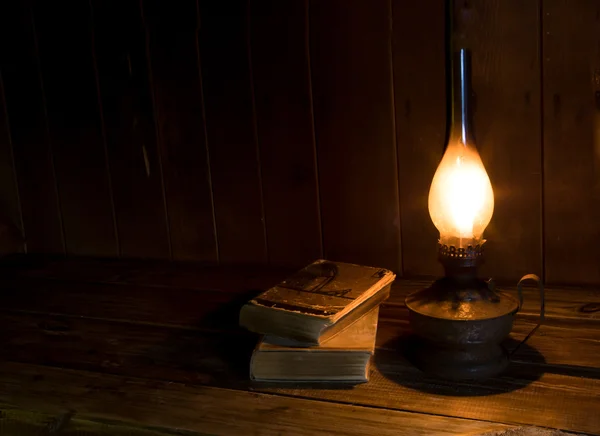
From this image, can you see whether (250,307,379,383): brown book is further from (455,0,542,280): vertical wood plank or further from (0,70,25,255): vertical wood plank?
(0,70,25,255): vertical wood plank

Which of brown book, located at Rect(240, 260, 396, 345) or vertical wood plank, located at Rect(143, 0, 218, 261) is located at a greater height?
vertical wood plank, located at Rect(143, 0, 218, 261)

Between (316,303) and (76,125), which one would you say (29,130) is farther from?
(316,303)

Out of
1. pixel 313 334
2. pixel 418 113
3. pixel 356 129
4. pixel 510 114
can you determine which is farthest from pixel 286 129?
pixel 313 334

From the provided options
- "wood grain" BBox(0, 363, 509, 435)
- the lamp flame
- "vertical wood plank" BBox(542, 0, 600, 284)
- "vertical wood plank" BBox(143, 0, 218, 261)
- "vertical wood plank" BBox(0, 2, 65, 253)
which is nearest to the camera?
"wood grain" BBox(0, 363, 509, 435)

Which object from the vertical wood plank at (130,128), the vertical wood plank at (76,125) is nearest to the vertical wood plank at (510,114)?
the vertical wood plank at (130,128)

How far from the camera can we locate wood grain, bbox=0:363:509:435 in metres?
0.68

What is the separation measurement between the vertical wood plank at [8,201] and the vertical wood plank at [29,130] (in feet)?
0.04

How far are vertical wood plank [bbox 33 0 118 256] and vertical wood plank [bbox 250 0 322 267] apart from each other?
0.34 meters

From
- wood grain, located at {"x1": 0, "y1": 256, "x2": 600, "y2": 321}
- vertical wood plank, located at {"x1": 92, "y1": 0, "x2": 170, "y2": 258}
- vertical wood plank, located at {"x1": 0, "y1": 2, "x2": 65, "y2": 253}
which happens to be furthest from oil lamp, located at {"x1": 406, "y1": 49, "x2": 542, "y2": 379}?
vertical wood plank, located at {"x1": 0, "y1": 2, "x2": 65, "y2": 253}

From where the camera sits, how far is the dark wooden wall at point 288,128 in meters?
1.02

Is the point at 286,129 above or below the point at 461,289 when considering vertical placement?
above

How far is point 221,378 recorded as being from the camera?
802 millimetres

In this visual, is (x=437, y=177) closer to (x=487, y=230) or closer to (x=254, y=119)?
(x=487, y=230)

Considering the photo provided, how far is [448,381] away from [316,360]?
0.48ft
